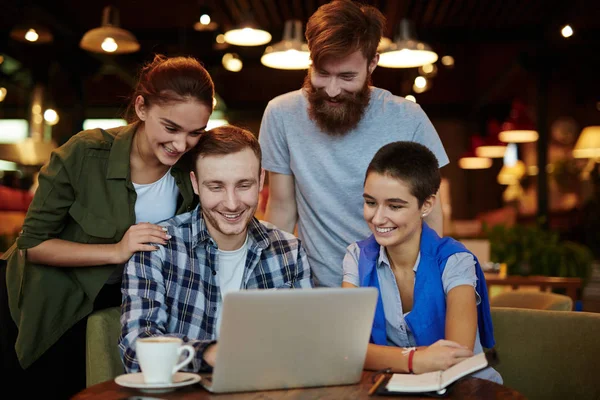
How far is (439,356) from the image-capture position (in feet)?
5.46

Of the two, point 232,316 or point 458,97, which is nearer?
point 232,316

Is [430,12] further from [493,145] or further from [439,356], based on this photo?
[439,356]

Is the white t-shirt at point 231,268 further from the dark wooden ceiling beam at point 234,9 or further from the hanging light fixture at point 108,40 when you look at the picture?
the dark wooden ceiling beam at point 234,9

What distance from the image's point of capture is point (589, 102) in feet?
39.4

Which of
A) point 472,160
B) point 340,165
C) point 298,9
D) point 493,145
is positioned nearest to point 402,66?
point 298,9

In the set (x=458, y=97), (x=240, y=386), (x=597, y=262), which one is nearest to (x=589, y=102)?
(x=597, y=262)

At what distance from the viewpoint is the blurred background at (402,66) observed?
243 inches

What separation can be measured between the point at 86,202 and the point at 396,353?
3.27 feet

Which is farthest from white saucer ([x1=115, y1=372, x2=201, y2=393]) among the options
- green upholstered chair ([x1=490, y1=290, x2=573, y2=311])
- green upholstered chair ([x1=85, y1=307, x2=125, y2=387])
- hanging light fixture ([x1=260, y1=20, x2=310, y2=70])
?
hanging light fixture ([x1=260, y1=20, x2=310, y2=70])

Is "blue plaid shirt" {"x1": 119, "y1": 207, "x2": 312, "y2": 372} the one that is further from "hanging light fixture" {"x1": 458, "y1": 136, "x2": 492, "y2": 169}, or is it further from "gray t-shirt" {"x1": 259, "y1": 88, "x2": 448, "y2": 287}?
"hanging light fixture" {"x1": 458, "y1": 136, "x2": 492, "y2": 169}

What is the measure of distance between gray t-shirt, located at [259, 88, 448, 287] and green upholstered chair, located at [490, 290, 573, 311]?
0.80 meters

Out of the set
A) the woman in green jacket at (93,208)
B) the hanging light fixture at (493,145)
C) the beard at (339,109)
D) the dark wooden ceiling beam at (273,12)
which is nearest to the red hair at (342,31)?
the beard at (339,109)

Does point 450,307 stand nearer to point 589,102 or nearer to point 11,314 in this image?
point 11,314

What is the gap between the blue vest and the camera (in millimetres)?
1927
